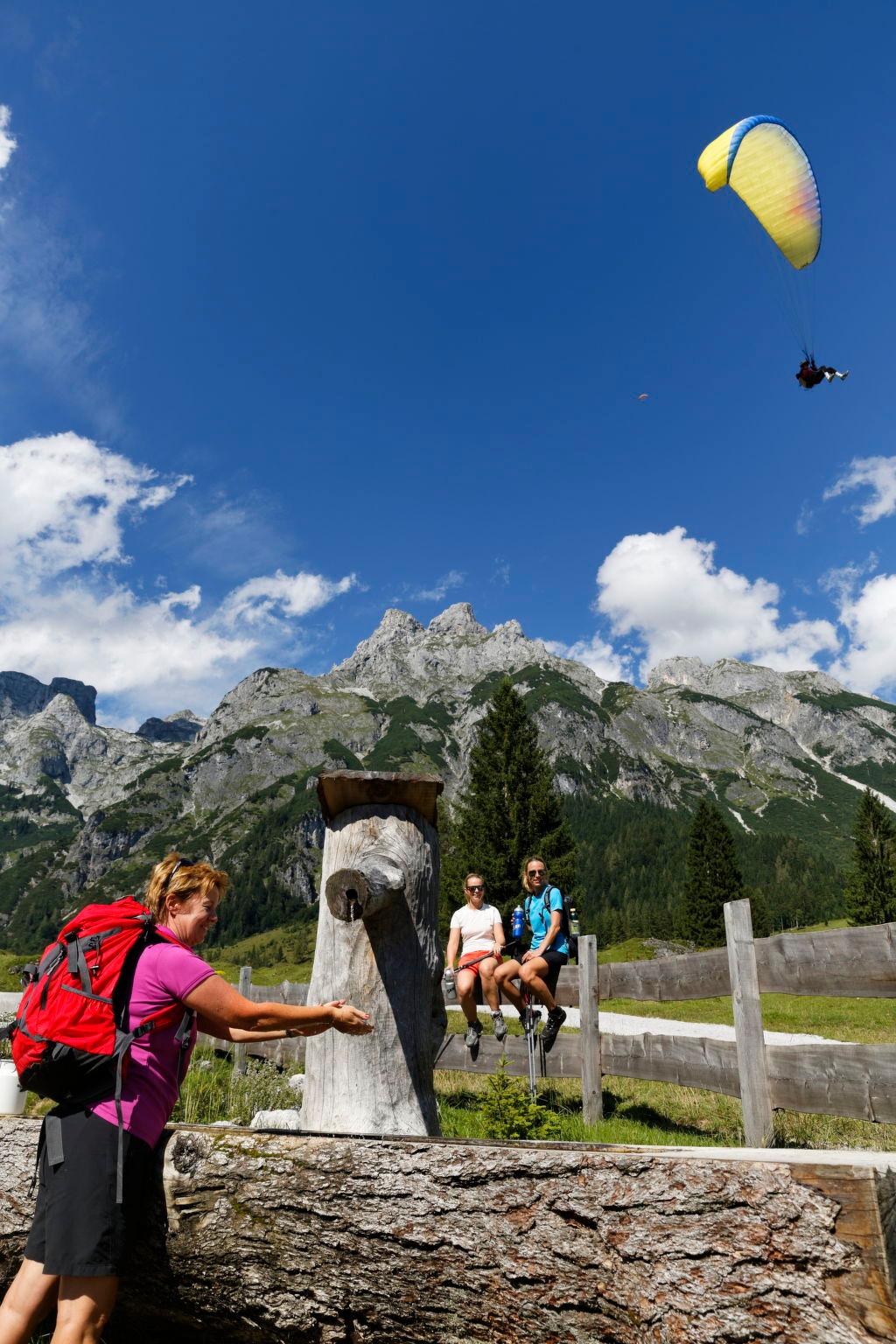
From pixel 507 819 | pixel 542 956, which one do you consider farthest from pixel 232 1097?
pixel 507 819

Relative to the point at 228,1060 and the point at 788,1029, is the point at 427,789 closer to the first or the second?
the point at 228,1060

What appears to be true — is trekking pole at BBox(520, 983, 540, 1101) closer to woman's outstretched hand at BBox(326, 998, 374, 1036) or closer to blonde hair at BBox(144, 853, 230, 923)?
woman's outstretched hand at BBox(326, 998, 374, 1036)

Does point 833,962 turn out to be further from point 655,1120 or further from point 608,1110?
point 608,1110

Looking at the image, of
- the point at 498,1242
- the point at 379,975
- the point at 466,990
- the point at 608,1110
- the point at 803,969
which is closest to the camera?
the point at 498,1242

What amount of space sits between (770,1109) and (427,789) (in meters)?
3.77

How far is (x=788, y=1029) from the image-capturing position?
60.5ft

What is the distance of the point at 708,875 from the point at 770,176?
160 feet

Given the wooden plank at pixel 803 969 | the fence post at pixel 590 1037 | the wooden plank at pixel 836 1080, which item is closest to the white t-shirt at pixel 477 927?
the fence post at pixel 590 1037

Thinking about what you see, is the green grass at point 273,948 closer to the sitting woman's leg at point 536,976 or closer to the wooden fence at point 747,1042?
the wooden fence at point 747,1042

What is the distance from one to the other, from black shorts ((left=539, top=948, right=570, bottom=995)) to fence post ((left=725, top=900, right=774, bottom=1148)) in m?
1.97

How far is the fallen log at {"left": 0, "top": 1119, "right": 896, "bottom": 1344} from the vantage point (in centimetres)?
197

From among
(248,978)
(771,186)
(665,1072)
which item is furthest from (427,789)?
(771,186)

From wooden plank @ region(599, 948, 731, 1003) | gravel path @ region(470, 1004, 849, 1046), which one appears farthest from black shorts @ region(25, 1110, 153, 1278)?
gravel path @ region(470, 1004, 849, 1046)

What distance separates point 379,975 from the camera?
147 inches
